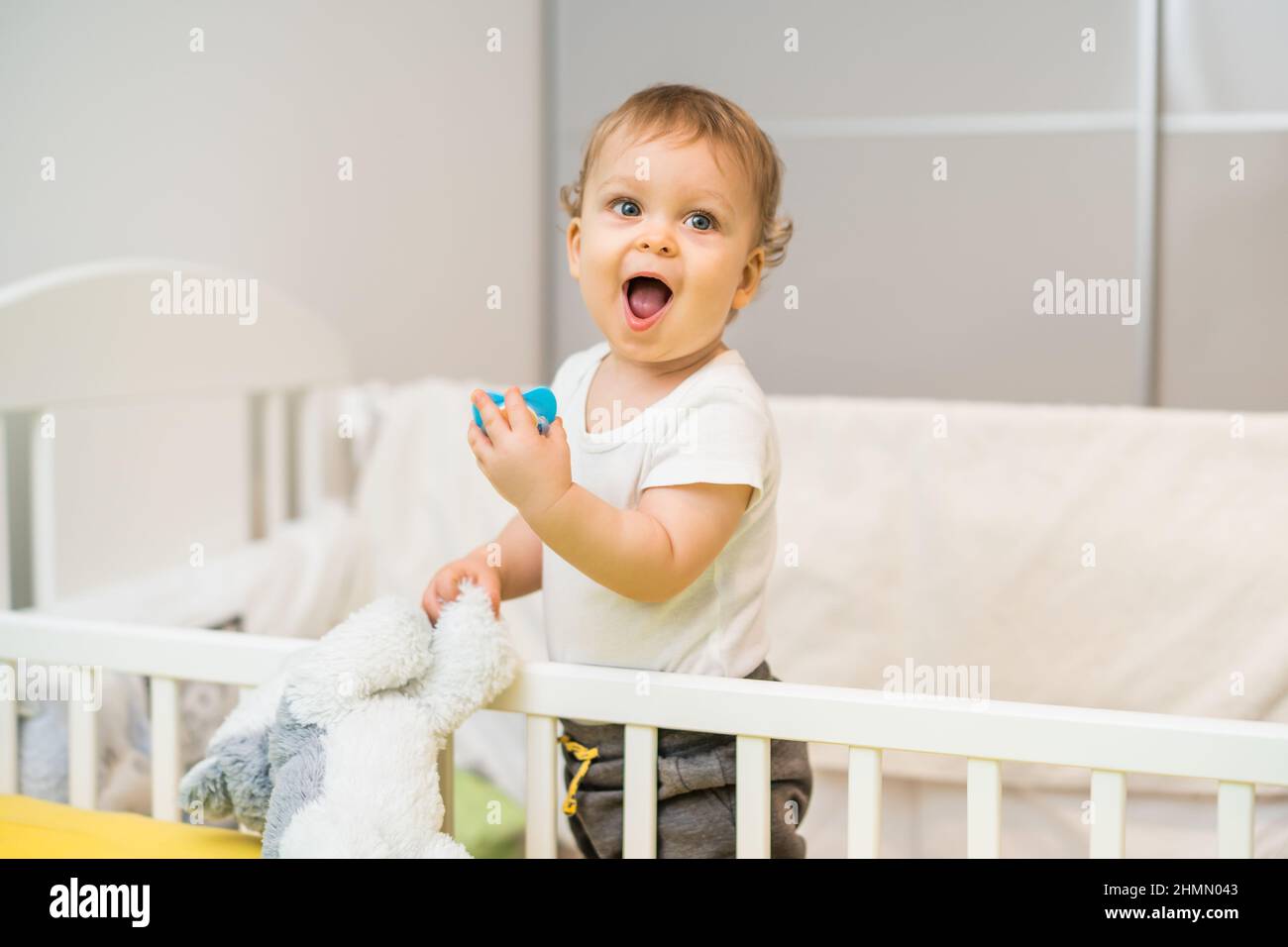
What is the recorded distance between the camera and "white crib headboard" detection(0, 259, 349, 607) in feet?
3.48

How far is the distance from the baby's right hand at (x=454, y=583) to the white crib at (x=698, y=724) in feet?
0.25

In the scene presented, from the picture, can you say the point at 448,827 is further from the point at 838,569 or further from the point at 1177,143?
the point at 1177,143

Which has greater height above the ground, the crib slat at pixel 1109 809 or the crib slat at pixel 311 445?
the crib slat at pixel 311 445

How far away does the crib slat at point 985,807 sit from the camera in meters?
0.60

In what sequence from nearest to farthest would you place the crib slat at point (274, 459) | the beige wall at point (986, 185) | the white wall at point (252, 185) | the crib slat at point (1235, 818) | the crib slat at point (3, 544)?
the crib slat at point (1235, 818), the crib slat at point (3, 544), the white wall at point (252, 185), the crib slat at point (274, 459), the beige wall at point (986, 185)

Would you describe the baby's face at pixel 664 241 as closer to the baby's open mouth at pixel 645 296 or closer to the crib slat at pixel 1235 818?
the baby's open mouth at pixel 645 296

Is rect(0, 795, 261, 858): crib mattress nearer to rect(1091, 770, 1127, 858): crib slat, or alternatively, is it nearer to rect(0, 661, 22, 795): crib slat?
rect(0, 661, 22, 795): crib slat

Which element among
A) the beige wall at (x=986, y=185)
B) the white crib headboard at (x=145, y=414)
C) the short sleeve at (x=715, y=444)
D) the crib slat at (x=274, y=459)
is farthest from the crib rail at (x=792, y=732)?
the beige wall at (x=986, y=185)

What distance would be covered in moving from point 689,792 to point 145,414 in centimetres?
73

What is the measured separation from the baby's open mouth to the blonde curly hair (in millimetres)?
62

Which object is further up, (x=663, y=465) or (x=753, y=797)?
(x=663, y=465)

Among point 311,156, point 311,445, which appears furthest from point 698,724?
point 311,156

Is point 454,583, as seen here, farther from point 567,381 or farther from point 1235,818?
point 1235,818

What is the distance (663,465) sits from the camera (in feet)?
2.24
